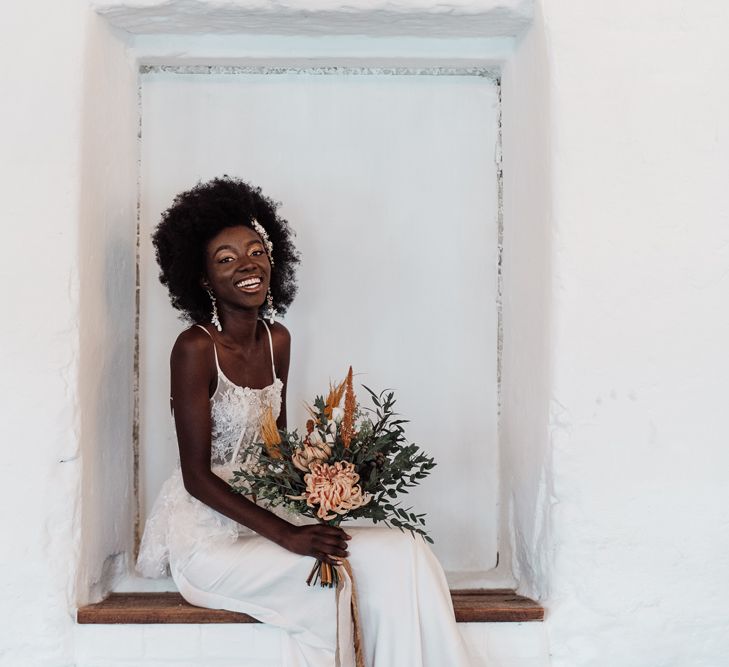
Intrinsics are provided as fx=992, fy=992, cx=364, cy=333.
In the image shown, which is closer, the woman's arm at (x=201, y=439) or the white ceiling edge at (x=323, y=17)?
the woman's arm at (x=201, y=439)

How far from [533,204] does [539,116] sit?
294 mm

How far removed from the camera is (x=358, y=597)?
2936 mm

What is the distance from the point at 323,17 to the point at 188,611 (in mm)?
2004

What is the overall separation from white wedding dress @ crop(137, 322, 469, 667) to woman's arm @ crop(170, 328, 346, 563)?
0.07 meters

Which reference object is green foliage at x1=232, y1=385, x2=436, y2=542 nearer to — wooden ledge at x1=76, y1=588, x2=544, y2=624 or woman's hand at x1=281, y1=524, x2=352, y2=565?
woman's hand at x1=281, y1=524, x2=352, y2=565

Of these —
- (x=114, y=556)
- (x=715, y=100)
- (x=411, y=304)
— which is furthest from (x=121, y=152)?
(x=715, y=100)

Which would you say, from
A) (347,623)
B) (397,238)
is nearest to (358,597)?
(347,623)

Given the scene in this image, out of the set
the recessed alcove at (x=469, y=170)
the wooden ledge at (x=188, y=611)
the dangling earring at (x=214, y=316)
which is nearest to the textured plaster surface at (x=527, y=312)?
the recessed alcove at (x=469, y=170)

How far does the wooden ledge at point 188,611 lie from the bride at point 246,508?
0.05 meters

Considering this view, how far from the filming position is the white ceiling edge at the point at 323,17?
3.30m

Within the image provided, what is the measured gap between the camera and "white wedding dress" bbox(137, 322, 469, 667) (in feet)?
9.48

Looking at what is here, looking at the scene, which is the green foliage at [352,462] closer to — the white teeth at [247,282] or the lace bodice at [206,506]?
the lace bodice at [206,506]

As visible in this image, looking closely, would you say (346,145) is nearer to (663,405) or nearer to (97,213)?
(97,213)

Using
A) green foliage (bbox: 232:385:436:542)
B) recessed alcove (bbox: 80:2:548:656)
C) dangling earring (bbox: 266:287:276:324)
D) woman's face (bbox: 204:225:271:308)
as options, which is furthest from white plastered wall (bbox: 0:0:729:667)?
dangling earring (bbox: 266:287:276:324)
